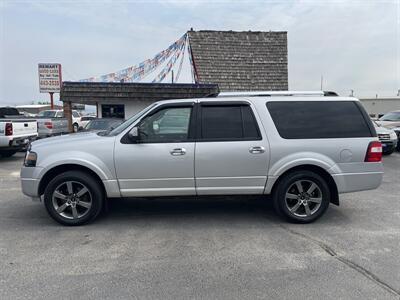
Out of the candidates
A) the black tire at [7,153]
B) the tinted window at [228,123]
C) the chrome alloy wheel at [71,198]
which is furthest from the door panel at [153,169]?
the black tire at [7,153]

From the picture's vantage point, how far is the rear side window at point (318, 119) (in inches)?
185

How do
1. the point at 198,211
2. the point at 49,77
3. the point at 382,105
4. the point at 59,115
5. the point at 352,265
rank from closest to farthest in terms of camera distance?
the point at 352,265
the point at 198,211
the point at 49,77
the point at 59,115
the point at 382,105

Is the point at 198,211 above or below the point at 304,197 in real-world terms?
below

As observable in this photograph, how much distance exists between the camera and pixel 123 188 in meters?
4.59

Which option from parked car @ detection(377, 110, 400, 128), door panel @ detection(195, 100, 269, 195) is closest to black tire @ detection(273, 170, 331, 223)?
door panel @ detection(195, 100, 269, 195)

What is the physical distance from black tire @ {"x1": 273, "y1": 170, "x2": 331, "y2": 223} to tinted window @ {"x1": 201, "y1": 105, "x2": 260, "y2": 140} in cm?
82

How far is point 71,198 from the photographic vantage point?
4.60m

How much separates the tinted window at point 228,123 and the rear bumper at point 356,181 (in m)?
1.38

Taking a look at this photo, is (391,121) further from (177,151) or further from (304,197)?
(177,151)

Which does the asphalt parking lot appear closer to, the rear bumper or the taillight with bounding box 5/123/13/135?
the rear bumper

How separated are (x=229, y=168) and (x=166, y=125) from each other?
1.11m

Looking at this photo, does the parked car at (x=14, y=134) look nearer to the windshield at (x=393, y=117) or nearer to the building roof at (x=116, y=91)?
the building roof at (x=116, y=91)

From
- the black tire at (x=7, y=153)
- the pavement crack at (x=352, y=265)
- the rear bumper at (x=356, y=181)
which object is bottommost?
the pavement crack at (x=352, y=265)

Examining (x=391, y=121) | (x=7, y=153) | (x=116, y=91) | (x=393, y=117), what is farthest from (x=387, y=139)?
(x=7, y=153)
